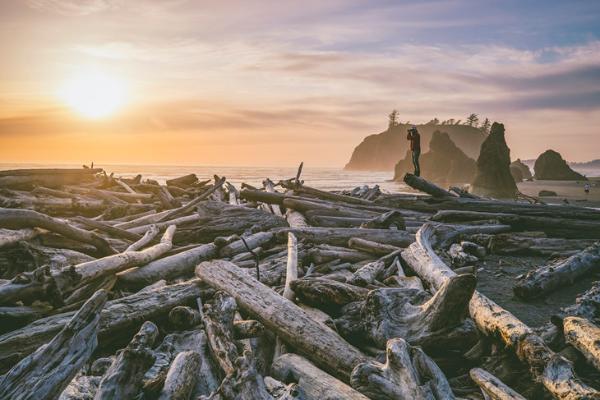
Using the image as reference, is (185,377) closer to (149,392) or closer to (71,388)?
(149,392)

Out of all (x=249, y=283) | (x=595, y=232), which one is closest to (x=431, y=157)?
(x=595, y=232)

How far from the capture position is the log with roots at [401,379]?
88.4 inches

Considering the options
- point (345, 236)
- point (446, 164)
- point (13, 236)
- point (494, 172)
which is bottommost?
point (345, 236)

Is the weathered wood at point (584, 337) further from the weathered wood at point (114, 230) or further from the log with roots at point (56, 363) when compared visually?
the weathered wood at point (114, 230)

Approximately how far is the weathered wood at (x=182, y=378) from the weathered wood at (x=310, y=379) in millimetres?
702

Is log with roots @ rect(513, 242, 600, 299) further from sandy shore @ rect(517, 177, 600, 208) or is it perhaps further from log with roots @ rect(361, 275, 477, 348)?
sandy shore @ rect(517, 177, 600, 208)

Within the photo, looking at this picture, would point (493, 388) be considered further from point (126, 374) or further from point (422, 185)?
point (422, 185)

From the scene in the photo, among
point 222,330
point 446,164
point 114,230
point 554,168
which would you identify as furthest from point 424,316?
point 446,164

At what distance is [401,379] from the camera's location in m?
2.32

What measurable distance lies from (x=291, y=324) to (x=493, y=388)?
5.34 feet

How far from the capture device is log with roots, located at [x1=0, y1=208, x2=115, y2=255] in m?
5.17

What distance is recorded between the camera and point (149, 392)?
2.25 meters

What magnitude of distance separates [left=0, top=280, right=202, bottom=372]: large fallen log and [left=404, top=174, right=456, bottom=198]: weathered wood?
7447mm

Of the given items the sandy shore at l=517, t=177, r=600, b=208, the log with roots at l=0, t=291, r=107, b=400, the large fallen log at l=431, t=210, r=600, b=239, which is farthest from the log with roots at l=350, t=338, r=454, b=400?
the sandy shore at l=517, t=177, r=600, b=208
